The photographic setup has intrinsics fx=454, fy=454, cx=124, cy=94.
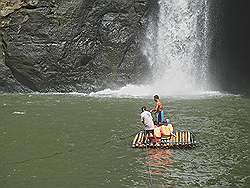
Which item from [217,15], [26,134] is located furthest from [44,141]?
[217,15]

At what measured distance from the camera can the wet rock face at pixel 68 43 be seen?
30.7 meters

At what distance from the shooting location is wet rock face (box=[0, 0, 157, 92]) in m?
30.7

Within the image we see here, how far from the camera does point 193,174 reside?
1159cm

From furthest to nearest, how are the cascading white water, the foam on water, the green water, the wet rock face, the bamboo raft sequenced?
the cascading white water < the wet rock face < the foam on water < the bamboo raft < the green water

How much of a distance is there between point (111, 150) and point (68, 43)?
59.6 feet

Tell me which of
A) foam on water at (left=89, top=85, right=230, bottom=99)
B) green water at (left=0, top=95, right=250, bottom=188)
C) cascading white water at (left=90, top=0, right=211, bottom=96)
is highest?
cascading white water at (left=90, top=0, right=211, bottom=96)

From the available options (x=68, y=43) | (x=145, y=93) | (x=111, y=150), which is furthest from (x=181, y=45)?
(x=111, y=150)

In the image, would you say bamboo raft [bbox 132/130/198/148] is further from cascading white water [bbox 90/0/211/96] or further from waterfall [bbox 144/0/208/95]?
waterfall [bbox 144/0/208/95]

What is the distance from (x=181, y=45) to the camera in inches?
1313

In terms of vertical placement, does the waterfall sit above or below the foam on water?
above

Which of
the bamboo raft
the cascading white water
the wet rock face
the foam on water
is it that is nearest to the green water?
Result: the bamboo raft

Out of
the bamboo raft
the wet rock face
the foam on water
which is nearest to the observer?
the bamboo raft

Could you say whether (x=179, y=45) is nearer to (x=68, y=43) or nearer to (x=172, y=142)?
(x=68, y=43)

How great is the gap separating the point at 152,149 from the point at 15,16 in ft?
65.2
